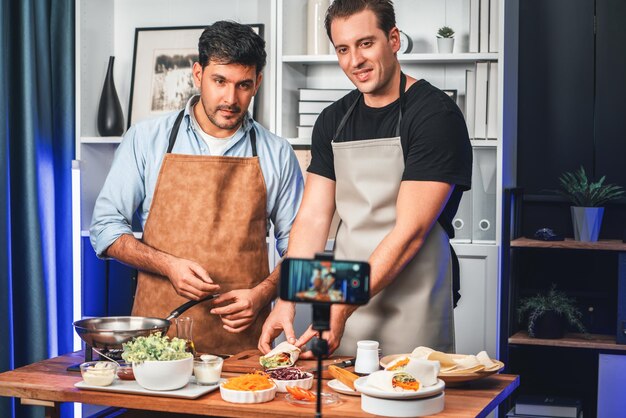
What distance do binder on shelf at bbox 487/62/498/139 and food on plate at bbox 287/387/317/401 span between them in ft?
6.44

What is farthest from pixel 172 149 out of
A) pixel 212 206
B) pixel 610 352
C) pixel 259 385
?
pixel 610 352

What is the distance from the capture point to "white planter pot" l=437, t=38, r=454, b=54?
3.75 m

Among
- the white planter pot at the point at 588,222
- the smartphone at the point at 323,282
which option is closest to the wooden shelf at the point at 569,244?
the white planter pot at the point at 588,222

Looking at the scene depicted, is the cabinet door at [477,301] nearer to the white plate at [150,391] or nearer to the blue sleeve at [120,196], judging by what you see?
the blue sleeve at [120,196]

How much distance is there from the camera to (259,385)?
194cm

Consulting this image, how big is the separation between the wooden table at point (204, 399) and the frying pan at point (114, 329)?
0.36 ft

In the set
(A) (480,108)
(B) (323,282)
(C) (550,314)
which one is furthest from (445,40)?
(B) (323,282)

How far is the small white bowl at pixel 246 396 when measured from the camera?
74.9 inches

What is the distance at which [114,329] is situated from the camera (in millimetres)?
2242

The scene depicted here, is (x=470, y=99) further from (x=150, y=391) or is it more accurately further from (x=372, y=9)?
(x=150, y=391)

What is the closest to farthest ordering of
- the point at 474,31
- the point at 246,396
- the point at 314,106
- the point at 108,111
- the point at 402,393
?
1. the point at 402,393
2. the point at 246,396
3. the point at 474,31
4. the point at 314,106
5. the point at 108,111

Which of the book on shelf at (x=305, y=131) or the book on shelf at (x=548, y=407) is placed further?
the book on shelf at (x=305, y=131)

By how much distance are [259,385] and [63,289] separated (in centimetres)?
220

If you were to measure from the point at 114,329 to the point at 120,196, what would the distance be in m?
0.67
